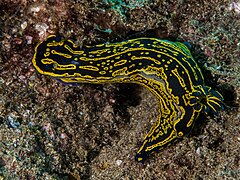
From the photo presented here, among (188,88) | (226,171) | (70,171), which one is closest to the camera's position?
(226,171)

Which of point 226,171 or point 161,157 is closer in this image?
point 226,171

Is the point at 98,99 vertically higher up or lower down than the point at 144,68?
lower down

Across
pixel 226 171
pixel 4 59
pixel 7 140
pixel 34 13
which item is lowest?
pixel 7 140

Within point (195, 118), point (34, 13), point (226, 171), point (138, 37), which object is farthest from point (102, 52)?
point (226, 171)

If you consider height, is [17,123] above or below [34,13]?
below

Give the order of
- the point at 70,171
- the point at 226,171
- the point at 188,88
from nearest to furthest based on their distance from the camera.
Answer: the point at 226,171, the point at 188,88, the point at 70,171

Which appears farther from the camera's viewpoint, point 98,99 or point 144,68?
point 98,99

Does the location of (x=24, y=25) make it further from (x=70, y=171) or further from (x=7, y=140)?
(x=70, y=171)
